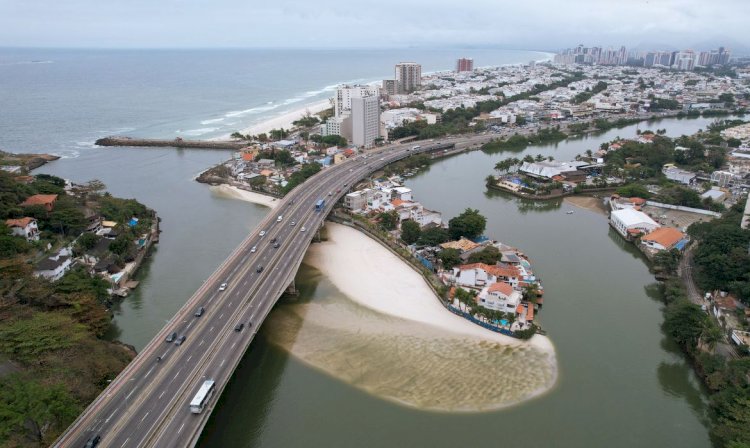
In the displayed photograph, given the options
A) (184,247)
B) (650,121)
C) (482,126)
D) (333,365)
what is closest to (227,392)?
(333,365)

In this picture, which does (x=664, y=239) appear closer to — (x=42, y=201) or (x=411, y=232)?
(x=411, y=232)

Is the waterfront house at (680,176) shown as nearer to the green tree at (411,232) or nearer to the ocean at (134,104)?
the green tree at (411,232)

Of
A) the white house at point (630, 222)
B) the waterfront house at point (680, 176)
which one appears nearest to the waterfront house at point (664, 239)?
the white house at point (630, 222)

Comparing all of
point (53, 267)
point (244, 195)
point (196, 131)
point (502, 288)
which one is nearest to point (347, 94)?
point (196, 131)

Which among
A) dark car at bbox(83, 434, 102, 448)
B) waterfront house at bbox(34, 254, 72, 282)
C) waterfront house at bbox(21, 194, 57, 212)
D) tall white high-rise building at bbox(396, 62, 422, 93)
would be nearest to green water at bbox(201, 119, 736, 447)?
dark car at bbox(83, 434, 102, 448)

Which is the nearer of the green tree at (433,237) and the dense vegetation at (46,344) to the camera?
the dense vegetation at (46,344)

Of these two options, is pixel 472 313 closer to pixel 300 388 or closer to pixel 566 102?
pixel 300 388

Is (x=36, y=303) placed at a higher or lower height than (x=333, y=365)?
higher
